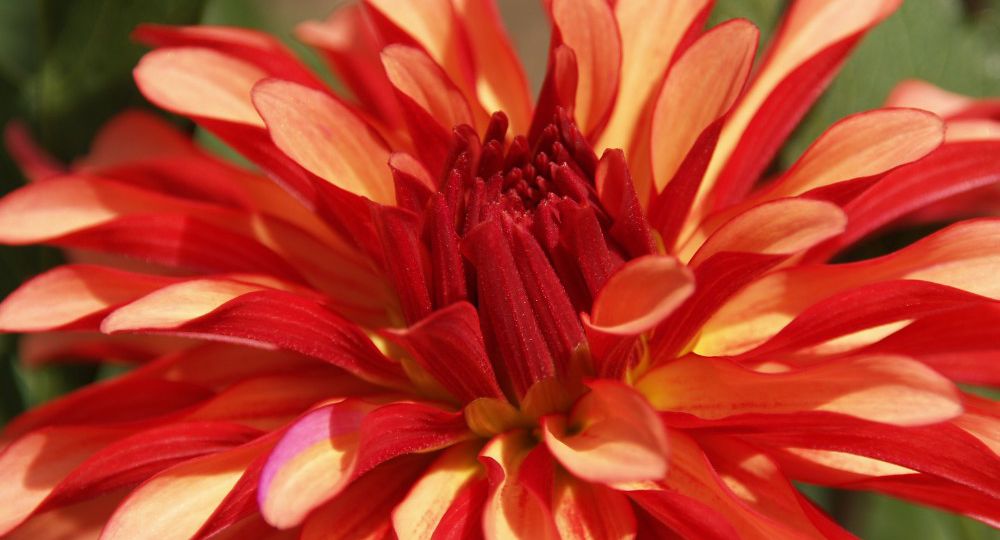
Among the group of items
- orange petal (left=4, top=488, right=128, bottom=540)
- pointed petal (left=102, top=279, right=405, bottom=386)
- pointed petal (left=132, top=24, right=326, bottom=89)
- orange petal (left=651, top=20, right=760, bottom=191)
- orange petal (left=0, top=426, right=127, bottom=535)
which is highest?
orange petal (left=651, top=20, right=760, bottom=191)

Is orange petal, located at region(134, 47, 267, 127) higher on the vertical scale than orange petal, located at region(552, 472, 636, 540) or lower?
higher

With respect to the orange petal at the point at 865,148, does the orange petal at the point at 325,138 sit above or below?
below

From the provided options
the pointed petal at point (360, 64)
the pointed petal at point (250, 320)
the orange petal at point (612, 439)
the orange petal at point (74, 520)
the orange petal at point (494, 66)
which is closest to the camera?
the orange petal at point (612, 439)

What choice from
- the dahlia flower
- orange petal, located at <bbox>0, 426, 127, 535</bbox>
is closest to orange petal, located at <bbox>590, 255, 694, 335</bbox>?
the dahlia flower

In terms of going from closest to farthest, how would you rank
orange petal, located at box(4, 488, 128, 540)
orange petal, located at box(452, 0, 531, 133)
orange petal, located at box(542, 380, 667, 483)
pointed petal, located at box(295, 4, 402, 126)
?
orange petal, located at box(542, 380, 667, 483), orange petal, located at box(4, 488, 128, 540), orange petal, located at box(452, 0, 531, 133), pointed petal, located at box(295, 4, 402, 126)

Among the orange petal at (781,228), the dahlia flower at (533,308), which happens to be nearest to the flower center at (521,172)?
the dahlia flower at (533,308)

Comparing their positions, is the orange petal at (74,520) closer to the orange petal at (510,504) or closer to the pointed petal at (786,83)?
the orange petal at (510,504)

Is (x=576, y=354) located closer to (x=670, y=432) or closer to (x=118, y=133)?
(x=670, y=432)

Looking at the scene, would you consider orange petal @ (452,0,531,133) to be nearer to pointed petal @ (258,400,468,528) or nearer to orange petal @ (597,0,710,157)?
orange petal @ (597,0,710,157)

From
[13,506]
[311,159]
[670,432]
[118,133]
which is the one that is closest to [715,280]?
[670,432]
